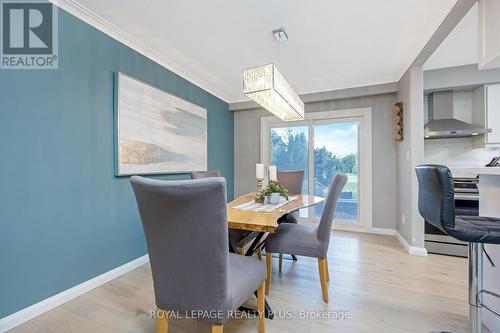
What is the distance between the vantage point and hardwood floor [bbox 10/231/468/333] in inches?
59.6

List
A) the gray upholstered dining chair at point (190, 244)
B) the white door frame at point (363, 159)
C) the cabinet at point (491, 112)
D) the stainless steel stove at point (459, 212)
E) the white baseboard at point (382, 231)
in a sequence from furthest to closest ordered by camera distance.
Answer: the white door frame at point (363, 159)
the white baseboard at point (382, 231)
the cabinet at point (491, 112)
the stainless steel stove at point (459, 212)
the gray upholstered dining chair at point (190, 244)

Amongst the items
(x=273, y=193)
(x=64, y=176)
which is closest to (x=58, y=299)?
(x=64, y=176)

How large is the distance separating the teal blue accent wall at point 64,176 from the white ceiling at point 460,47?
326 cm

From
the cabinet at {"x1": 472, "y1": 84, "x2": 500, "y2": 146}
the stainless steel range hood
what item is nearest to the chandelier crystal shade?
the stainless steel range hood

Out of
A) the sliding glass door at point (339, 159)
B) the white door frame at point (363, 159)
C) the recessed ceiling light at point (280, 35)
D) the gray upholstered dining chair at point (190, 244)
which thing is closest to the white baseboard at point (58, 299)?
the gray upholstered dining chair at point (190, 244)

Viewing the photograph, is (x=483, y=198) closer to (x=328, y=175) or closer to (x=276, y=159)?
(x=328, y=175)

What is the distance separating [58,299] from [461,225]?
2770 mm

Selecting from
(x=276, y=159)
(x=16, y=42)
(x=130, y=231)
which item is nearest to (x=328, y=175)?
(x=276, y=159)

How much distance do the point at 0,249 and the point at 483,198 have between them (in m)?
3.31

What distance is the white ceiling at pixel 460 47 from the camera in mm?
2045

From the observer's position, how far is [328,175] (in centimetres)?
406

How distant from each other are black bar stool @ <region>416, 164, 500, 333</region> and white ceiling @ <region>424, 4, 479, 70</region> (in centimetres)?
171

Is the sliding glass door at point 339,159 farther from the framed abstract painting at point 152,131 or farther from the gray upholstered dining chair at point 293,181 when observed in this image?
the framed abstract painting at point 152,131

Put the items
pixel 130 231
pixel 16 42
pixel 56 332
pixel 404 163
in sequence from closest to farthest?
pixel 56 332 → pixel 16 42 → pixel 130 231 → pixel 404 163
